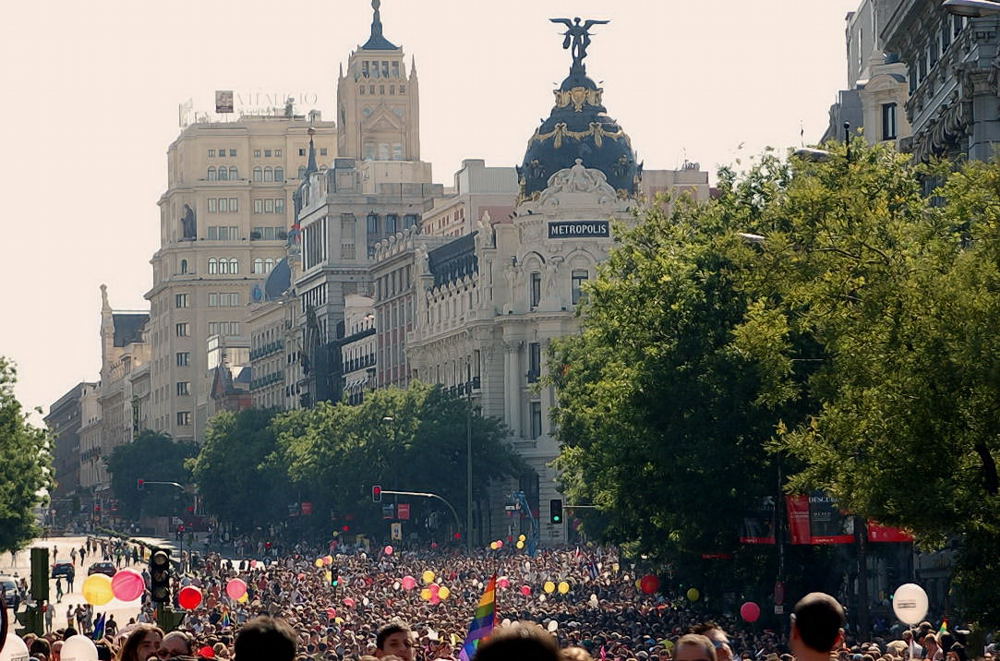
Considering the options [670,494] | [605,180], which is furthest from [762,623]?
[605,180]

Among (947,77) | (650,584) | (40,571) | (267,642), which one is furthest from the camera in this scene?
(947,77)

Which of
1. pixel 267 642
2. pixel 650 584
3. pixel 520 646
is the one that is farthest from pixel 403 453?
pixel 520 646

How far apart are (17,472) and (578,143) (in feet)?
140

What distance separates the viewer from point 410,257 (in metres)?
162

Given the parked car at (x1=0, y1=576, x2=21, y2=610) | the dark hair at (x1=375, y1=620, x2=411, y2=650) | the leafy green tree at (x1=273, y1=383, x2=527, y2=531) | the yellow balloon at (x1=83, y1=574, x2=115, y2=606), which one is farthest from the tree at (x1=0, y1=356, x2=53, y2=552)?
the dark hair at (x1=375, y1=620, x2=411, y2=650)

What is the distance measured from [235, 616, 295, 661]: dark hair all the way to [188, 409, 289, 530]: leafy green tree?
14648cm

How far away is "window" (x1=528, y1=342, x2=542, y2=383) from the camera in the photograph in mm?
136375

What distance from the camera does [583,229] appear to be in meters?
133

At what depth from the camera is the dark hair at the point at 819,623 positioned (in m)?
12.3

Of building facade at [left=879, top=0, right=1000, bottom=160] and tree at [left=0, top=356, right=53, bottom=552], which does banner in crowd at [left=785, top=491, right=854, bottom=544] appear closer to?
building facade at [left=879, top=0, right=1000, bottom=160]

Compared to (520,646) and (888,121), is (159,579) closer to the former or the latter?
(520,646)

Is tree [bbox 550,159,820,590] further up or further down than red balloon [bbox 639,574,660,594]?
further up

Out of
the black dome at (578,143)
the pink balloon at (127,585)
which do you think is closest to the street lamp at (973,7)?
the pink balloon at (127,585)

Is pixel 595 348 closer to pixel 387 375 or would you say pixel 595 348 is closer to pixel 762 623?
pixel 762 623
